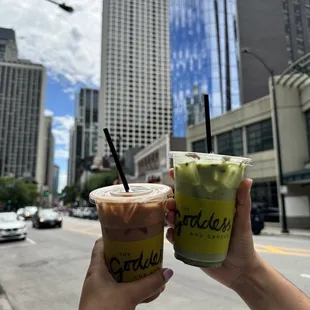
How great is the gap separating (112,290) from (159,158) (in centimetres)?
4521

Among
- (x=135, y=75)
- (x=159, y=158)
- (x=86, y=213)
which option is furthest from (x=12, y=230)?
(x=135, y=75)

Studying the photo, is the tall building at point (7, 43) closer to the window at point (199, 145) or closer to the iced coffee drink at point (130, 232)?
the iced coffee drink at point (130, 232)

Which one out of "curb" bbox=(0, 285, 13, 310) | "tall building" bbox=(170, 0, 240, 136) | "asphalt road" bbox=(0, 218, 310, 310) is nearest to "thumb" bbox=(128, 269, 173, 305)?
"asphalt road" bbox=(0, 218, 310, 310)

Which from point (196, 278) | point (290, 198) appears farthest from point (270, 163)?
point (196, 278)

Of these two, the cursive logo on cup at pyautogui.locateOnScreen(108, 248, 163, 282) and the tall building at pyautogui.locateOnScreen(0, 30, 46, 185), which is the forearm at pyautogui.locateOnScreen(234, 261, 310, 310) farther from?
the tall building at pyautogui.locateOnScreen(0, 30, 46, 185)

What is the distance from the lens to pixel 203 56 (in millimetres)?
52656

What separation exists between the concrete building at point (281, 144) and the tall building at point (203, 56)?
1244cm

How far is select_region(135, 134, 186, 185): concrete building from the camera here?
38.3m

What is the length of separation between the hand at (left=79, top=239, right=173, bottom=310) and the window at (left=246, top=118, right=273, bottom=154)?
2225 cm

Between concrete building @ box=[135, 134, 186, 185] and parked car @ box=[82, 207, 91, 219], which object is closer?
concrete building @ box=[135, 134, 186, 185]

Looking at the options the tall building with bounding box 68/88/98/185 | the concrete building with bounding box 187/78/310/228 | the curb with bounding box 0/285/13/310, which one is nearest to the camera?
the curb with bounding box 0/285/13/310

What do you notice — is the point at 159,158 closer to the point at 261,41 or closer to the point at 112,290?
the point at 261,41

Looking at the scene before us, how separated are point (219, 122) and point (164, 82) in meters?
53.3

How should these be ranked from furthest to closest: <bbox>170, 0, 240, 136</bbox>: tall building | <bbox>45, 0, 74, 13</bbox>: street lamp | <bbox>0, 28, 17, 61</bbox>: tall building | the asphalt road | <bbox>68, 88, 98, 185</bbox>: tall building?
<bbox>68, 88, 98, 185</bbox>: tall building < <bbox>170, 0, 240, 136</bbox>: tall building < <bbox>0, 28, 17, 61</bbox>: tall building < <bbox>45, 0, 74, 13</bbox>: street lamp < the asphalt road
